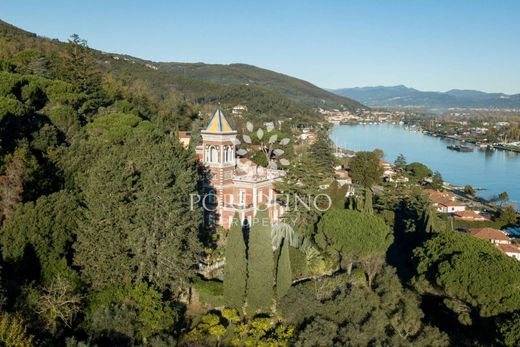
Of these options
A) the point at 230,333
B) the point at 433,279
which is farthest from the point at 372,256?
the point at 230,333

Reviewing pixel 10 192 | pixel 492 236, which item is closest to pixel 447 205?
pixel 492 236

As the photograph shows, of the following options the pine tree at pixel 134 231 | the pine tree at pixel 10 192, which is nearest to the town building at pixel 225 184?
the pine tree at pixel 134 231

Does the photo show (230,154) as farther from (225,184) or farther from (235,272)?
(235,272)

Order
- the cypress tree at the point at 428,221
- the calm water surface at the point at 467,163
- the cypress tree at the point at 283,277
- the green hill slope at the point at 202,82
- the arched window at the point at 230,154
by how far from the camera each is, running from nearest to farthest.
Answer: the cypress tree at the point at 283,277, the arched window at the point at 230,154, the cypress tree at the point at 428,221, the green hill slope at the point at 202,82, the calm water surface at the point at 467,163

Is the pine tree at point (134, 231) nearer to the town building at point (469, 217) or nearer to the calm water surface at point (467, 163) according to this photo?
the town building at point (469, 217)

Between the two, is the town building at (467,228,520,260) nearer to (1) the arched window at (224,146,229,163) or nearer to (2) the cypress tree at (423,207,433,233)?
(2) the cypress tree at (423,207,433,233)

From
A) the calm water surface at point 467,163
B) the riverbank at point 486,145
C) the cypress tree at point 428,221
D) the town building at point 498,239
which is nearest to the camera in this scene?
the cypress tree at point 428,221
